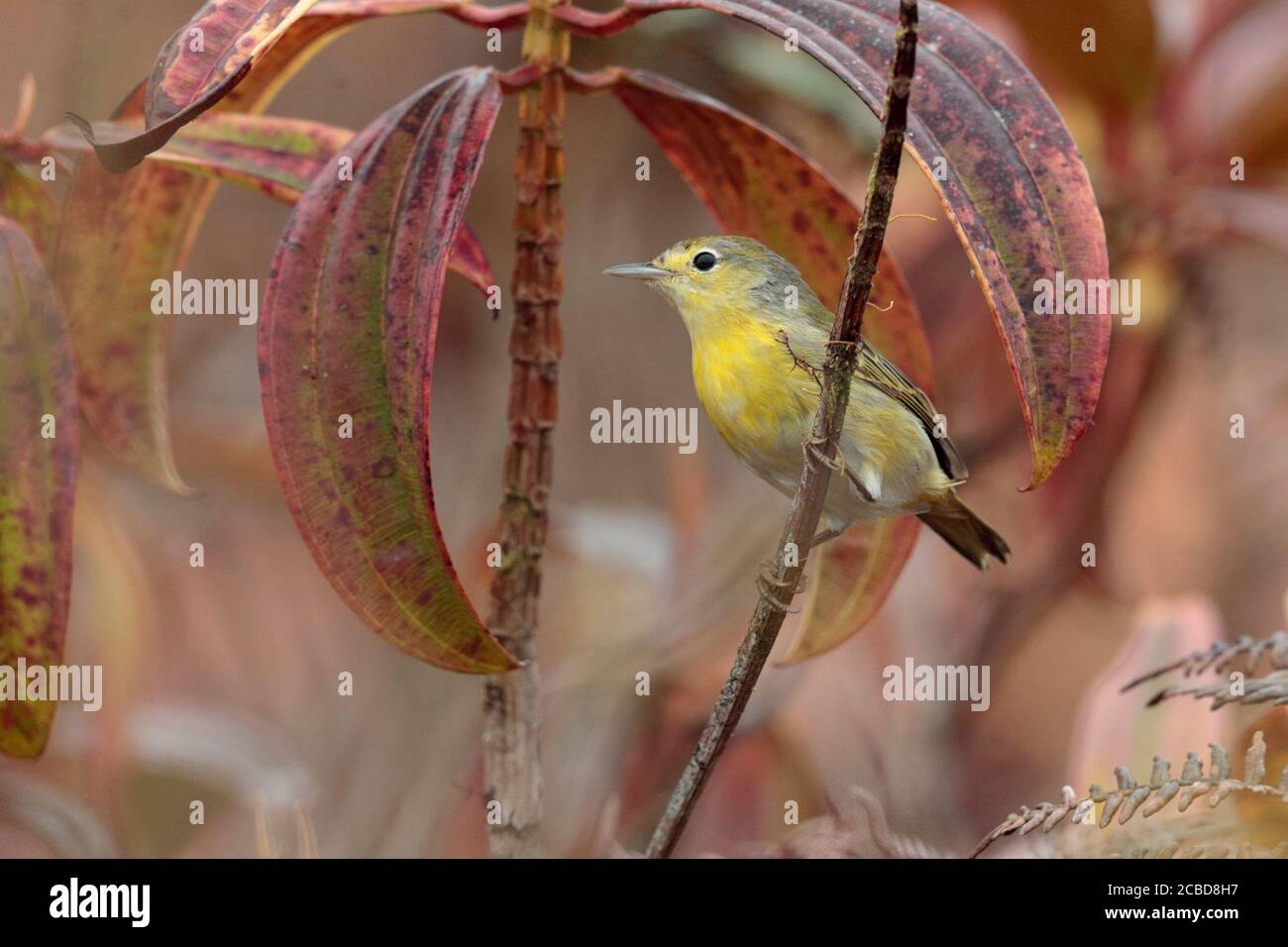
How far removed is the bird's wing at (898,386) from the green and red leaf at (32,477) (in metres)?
0.57

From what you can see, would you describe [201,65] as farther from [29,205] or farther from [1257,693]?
[1257,693]

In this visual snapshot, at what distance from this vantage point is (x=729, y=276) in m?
0.92

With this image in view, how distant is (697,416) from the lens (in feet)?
4.71

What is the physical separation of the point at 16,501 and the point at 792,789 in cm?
85

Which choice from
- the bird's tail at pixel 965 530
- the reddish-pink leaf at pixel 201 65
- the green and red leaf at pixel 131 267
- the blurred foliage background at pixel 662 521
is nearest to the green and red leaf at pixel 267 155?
the green and red leaf at pixel 131 267

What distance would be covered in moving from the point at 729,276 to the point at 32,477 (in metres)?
0.52

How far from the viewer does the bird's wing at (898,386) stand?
0.90 m

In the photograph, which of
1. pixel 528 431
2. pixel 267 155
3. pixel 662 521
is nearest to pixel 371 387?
pixel 528 431

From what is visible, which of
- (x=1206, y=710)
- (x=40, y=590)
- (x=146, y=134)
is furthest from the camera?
(x=1206, y=710)

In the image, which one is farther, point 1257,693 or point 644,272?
point 644,272

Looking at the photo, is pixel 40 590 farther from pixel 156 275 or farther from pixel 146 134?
pixel 146 134

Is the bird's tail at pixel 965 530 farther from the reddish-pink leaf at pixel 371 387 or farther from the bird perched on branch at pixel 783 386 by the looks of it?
the reddish-pink leaf at pixel 371 387
